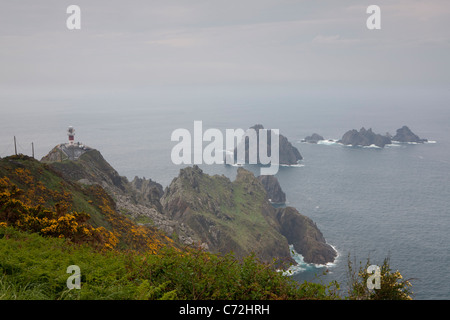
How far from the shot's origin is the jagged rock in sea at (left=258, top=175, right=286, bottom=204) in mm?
144750

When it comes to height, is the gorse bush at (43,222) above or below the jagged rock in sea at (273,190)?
above

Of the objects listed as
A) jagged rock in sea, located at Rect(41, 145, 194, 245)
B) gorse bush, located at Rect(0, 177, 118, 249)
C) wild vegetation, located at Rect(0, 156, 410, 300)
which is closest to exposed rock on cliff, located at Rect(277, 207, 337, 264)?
jagged rock in sea, located at Rect(41, 145, 194, 245)

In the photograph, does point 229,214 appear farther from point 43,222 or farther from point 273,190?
point 43,222

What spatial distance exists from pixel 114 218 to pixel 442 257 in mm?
85099

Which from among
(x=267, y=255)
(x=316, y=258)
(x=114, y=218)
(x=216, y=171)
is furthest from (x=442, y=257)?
(x=216, y=171)

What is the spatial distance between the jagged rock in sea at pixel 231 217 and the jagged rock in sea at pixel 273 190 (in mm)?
14392

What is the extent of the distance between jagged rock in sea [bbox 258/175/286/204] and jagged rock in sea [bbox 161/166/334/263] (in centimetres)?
1439

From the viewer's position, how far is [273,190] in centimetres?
14888

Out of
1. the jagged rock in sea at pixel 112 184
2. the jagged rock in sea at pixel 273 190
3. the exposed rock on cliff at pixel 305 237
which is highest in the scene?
the jagged rock in sea at pixel 112 184

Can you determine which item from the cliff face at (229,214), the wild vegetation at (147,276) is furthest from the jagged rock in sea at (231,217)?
the wild vegetation at (147,276)

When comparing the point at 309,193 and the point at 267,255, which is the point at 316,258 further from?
the point at 309,193

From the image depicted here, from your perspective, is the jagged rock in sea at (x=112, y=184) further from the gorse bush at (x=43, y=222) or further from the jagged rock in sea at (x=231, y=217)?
the jagged rock in sea at (x=231, y=217)

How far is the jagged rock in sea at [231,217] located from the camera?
8738 cm
